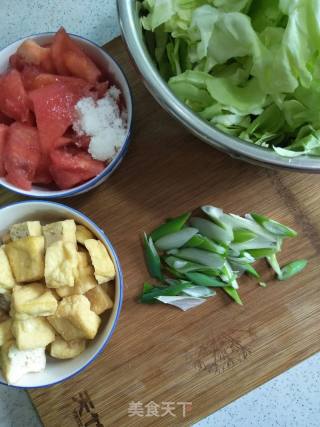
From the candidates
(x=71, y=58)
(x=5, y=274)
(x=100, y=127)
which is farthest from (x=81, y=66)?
(x=5, y=274)

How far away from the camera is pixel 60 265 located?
97 centimetres

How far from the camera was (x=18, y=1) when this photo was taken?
1.28m

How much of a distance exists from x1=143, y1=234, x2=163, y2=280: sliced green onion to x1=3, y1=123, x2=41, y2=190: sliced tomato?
10.8 inches

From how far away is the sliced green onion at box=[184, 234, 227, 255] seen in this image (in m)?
1.09

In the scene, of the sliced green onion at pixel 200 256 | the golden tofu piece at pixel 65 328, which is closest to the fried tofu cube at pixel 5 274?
the golden tofu piece at pixel 65 328

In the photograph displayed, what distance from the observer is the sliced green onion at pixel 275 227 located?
3.58 feet

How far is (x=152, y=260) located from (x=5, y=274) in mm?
295

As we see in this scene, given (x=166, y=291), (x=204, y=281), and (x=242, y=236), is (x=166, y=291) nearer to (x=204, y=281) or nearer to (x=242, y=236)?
(x=204, y=281)

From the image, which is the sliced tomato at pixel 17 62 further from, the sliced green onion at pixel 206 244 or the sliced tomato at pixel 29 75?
the sliced green onion at pixel 206 244

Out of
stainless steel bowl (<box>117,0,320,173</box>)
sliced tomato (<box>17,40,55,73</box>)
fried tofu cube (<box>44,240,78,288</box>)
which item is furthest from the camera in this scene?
sliced tomato (<box>17,40,55,73</box>)

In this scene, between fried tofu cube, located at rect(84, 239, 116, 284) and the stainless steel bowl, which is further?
fried tofu cube, located at rect(84, 239, 116, 284)

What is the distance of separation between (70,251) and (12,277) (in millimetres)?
139

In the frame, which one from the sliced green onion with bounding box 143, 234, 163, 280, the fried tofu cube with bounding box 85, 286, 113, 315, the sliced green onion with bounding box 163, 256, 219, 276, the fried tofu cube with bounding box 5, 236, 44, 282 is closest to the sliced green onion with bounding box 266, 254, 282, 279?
the sliced green onion with bounding box 163, 256, 219, 276

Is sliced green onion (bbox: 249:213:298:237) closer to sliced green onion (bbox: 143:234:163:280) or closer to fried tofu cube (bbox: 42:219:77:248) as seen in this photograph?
sliced green onion (bbox: 143:234:163:280)
